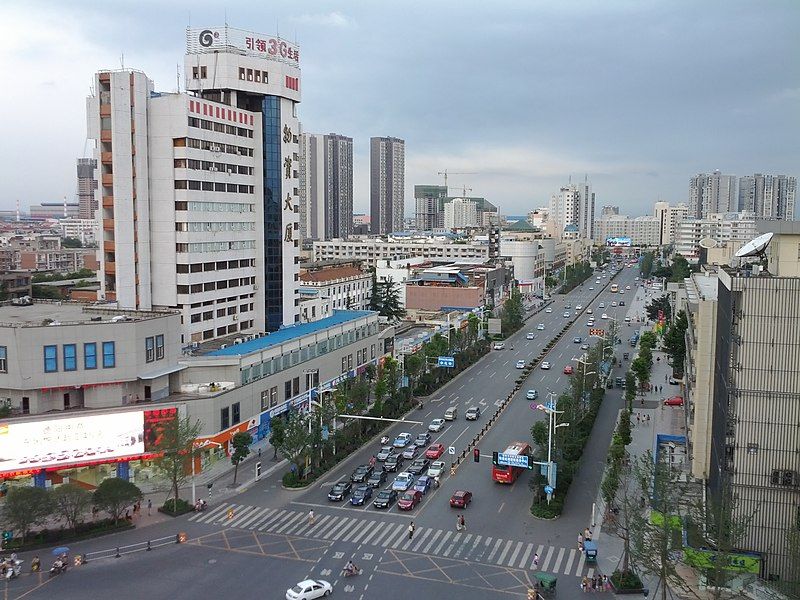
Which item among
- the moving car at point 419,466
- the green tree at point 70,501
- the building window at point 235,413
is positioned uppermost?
the building window at point 235,413

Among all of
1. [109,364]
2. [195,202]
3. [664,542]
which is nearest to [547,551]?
[664,542]

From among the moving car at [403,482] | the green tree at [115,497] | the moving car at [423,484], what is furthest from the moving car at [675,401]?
the green tree at [115,497]

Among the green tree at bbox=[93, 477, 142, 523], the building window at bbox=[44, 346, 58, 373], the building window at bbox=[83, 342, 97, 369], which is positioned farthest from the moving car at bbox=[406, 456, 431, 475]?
the building window at bbox=[44, 346, 58, 373]

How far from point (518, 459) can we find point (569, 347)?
169 ft

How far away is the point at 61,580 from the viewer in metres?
30.0

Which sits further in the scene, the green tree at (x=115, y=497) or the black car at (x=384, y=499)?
the black car at (x=384, y=499)

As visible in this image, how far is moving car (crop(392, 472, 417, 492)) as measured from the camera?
4085 cm

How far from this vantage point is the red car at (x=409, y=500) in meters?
38.2

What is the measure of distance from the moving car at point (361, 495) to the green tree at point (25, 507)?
14.6 m

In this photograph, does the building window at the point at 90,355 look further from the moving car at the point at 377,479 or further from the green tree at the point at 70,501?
the moving car at the point at 377,479

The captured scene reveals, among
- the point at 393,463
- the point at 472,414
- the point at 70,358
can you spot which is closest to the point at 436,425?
the point at 472,414

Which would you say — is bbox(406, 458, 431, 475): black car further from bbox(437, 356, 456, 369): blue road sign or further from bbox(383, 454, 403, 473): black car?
bbox(437, 356, 456, 369): blue road sign

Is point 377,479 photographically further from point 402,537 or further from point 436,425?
point 436,425

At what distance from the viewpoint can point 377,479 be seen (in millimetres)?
42219
